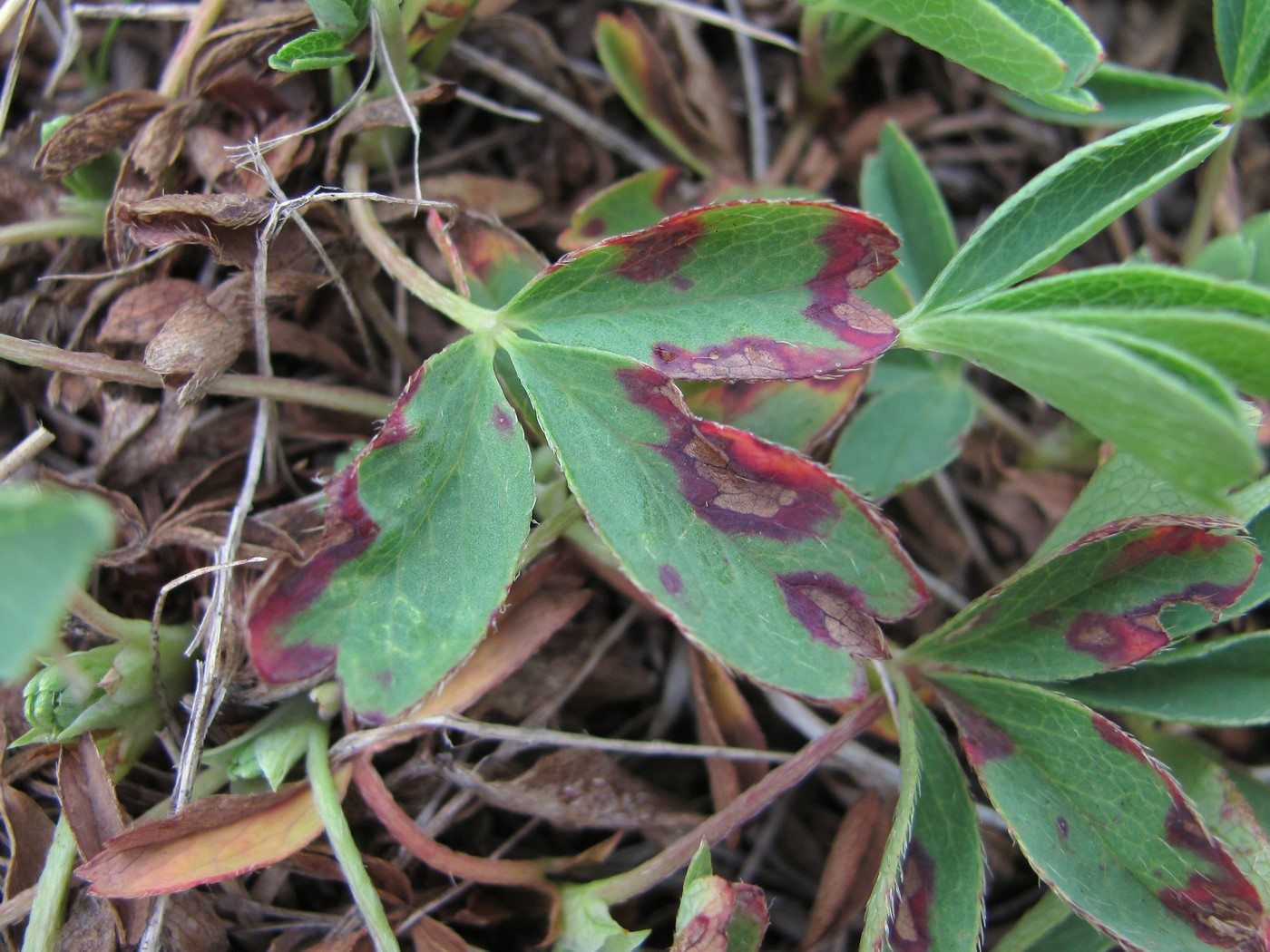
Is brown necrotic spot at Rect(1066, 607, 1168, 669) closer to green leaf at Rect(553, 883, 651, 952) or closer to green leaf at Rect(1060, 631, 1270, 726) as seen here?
green leaf at Rect(1060, 631, 1270, 726)

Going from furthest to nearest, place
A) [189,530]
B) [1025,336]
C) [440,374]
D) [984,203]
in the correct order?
[984,203] < [189,530] < [440,374] < [1025,336]

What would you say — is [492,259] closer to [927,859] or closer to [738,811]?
[738,811]

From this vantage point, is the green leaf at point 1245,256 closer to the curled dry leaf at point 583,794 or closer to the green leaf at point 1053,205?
the green leaf at point 1053,205

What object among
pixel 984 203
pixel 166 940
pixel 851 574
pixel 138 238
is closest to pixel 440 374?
pixel 138 238

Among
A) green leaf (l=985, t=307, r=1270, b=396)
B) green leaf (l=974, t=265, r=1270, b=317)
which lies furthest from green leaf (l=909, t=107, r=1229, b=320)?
green leaf (l=985, t=307, r=1270, b=396)

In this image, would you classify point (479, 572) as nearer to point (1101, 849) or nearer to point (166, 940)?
point (166, 940)

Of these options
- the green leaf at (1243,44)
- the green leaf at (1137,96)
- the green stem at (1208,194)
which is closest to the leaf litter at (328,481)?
the green stem at (1208,194)

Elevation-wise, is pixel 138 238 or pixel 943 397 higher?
pixel 138 238
